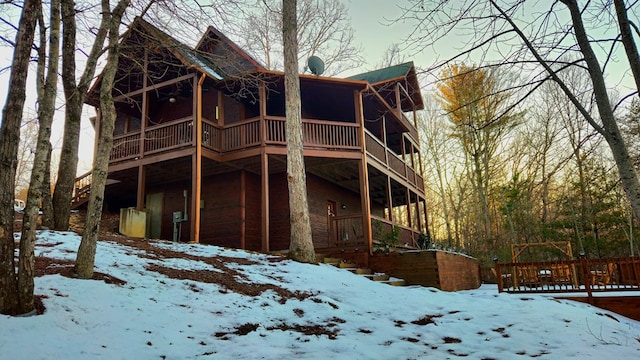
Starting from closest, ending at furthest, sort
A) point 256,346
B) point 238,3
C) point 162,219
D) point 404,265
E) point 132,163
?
point 256,346
point 238,3
point 404,265
point 132,163
point 162,219

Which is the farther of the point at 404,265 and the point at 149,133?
the point at 149,133

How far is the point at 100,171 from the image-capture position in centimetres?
546

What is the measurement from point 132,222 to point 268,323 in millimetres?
8745

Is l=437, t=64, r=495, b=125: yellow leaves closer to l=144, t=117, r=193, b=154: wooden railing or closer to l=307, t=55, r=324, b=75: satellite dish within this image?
l=307, t=55, r=324, b=75: satellite dish

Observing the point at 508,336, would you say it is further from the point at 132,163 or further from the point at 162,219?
the point at 162,219

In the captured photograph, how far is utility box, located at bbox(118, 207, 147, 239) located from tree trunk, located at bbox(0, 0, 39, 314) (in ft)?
28.7

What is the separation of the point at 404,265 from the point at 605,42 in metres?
7.19

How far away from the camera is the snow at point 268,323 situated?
3543 millimetres

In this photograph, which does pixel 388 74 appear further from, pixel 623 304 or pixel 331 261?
pixel 623 304

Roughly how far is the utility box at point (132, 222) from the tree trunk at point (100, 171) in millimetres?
6811

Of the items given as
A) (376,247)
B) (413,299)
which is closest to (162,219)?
(376,247)

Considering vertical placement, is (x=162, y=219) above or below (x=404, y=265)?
above

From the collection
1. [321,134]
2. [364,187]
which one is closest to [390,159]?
[364,187]

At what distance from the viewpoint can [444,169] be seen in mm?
27859
